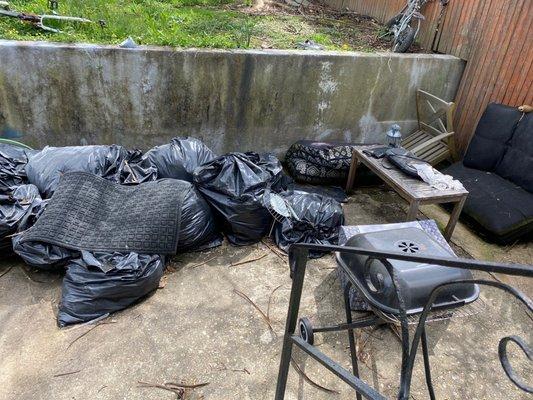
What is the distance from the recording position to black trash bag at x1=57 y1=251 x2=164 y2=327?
2.54 m

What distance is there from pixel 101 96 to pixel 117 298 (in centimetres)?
197

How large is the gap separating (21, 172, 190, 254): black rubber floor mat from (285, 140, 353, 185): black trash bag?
1516 millimetres

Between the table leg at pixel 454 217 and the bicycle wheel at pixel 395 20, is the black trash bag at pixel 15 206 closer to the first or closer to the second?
the table leg at pixel 454 217

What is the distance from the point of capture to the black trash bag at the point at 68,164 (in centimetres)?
312

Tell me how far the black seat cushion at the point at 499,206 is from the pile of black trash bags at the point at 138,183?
140 centimetres

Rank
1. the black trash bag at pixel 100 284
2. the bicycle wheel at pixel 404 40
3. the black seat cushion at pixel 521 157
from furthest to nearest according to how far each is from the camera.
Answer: the bicycle wheel at pixel 404 40 → the black seat cushion at pixel 521 157 → the black trash bag at pixel 100 284

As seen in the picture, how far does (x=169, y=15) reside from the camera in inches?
201

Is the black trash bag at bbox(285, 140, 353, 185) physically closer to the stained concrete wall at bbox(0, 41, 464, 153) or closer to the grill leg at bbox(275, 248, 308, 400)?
the stained concrete wall at bbox(0, 41, 464, 153)

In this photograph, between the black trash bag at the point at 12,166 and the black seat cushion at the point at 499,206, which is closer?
the black trash bag at the point at 12,166

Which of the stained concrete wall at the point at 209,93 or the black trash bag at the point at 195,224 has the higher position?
Answer: the stained concrete wall at the point at 209,93

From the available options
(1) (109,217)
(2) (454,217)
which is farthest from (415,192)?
(1) (109,217)

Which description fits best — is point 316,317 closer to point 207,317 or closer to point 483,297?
point 207,317

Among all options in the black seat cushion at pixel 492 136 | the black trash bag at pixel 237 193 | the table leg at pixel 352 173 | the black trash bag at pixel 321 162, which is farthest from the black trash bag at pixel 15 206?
the black seat cushion at pixel 492 136

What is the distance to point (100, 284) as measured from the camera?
254 centimetres
